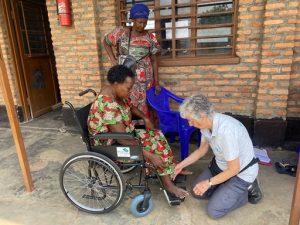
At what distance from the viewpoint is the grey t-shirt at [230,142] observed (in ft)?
6.35

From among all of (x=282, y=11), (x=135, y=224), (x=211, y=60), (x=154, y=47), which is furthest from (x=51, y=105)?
(x=282, y=11)

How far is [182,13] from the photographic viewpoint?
11.0 feet

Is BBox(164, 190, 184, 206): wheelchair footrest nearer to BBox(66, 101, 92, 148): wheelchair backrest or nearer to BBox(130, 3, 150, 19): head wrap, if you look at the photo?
BBox(66, 101, 92, 148): wheelchair backrest

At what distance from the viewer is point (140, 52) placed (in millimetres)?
2994

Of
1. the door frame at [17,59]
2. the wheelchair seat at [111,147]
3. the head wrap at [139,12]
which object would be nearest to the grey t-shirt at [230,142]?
the wheelchair seat at [111,147]

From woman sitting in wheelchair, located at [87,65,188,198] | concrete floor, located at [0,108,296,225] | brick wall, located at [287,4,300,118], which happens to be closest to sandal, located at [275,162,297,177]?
concrete floor, located at [0,108,296,225]

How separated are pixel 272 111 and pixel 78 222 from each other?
248 cm

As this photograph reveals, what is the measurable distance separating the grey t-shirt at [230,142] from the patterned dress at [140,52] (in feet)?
3.61

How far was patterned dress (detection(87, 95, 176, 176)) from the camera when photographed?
209 centimetres

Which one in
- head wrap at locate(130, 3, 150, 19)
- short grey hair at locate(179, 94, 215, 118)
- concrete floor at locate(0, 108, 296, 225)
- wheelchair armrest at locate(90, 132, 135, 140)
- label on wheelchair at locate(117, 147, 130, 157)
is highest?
head wrap at locate(130, 3, 150, 19)

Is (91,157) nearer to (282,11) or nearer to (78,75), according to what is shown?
(78,75)

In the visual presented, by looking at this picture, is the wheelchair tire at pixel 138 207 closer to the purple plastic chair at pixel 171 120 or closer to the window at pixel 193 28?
the purple plastic chair at pixel 171 120

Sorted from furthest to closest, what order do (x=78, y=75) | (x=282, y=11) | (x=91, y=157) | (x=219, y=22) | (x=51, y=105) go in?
(x=51, y=105), (x=78, y=75), (x=219, y=22), (x=282, y=11), (x=91, y=157)

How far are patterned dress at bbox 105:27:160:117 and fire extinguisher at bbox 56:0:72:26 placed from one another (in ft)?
2.93
